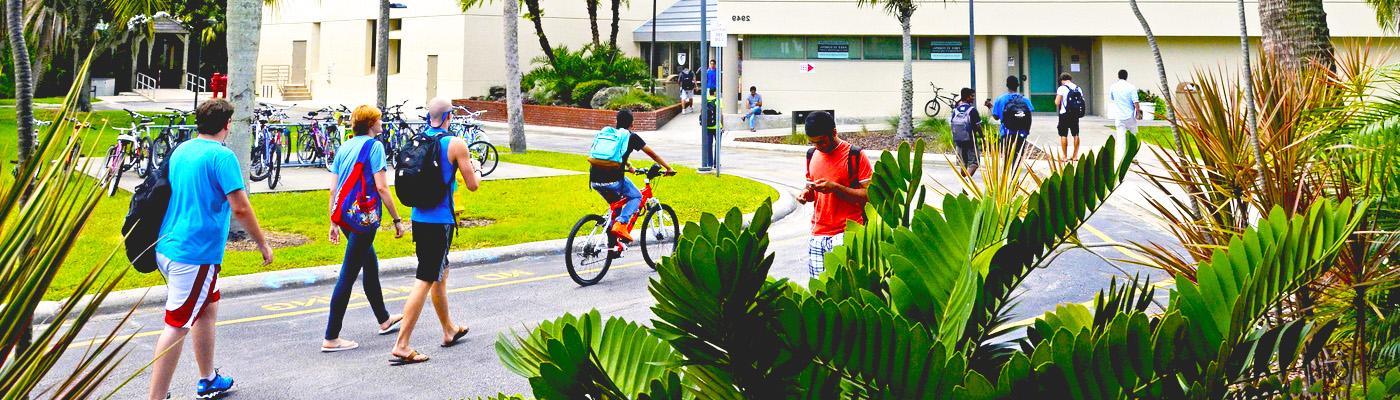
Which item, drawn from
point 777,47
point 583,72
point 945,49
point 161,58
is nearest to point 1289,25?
point 777,47

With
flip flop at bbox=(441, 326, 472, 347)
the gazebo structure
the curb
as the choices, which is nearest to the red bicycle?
the curb

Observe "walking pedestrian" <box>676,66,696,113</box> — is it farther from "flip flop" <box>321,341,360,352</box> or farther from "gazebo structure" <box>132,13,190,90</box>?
"flip flop" <box>321,341,360,352</box>

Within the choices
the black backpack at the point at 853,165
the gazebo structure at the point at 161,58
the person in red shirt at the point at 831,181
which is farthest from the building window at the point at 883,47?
the black backpack at the point at 853,165

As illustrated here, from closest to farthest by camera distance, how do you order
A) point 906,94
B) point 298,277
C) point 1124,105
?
point 298,277
point 1124,105
point 906,94

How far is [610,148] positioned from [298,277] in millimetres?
2844

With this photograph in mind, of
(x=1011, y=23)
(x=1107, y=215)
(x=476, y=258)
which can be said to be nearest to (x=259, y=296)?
(x=476, y=258)

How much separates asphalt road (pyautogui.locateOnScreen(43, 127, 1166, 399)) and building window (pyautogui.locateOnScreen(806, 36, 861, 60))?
76.5ft

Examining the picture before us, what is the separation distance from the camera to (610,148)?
9.87 meters

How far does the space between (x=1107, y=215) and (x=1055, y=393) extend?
1310cm

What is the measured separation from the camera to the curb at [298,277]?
891 centimetres

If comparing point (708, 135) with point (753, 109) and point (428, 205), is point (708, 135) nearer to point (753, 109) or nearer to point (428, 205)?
point (753, 109)

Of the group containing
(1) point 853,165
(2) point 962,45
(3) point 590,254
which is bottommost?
(3) point 590,254

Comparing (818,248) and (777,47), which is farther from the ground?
(777,47)

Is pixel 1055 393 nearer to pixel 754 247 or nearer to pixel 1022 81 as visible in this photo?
pixel 754 247
